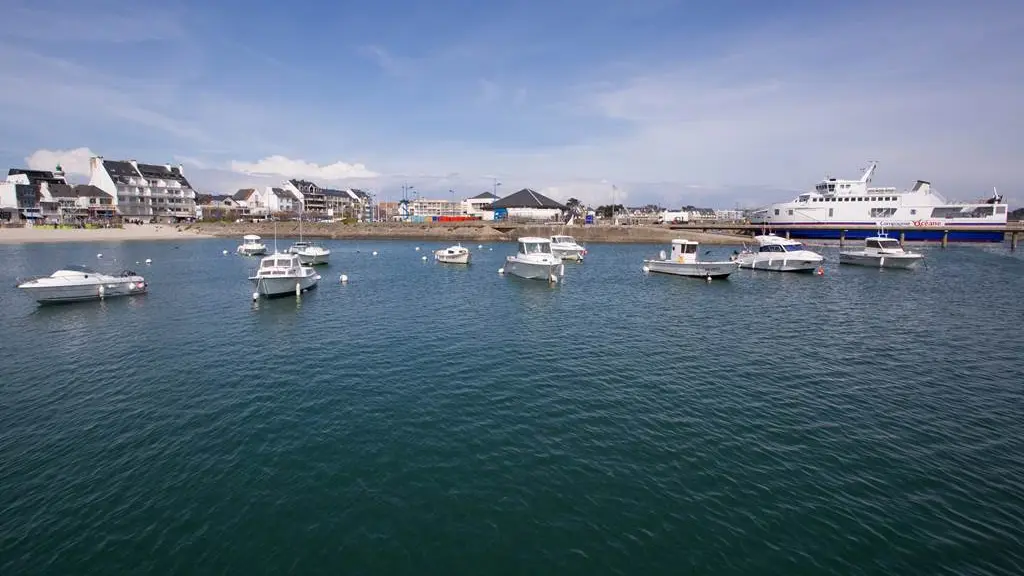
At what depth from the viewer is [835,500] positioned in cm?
1219

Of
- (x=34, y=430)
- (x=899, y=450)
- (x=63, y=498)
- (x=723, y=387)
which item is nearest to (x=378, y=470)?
(x=63, y=498)

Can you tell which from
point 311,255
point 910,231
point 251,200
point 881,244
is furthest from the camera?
point 251,200

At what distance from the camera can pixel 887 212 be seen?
337 ft

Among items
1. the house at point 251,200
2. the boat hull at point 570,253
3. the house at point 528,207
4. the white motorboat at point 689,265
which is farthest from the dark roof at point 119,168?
the white motorboat at point 689,265

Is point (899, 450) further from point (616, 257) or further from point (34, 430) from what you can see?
point (616, 257)

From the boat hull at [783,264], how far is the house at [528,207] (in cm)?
8798

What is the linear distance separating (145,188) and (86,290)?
134 m

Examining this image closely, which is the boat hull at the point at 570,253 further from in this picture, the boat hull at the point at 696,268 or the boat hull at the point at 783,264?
the boat hull at the point at 783,264

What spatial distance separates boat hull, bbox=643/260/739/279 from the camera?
50188 mm

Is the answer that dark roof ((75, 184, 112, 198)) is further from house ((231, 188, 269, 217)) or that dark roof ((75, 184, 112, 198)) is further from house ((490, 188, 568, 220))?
house ((490, 188, 568, 220))

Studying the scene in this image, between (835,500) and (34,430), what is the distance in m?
24.3

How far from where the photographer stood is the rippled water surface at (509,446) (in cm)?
1040

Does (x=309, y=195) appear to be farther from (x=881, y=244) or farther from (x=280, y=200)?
(x=881, y=244)

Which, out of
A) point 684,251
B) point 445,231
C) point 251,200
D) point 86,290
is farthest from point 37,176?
point 684,251
